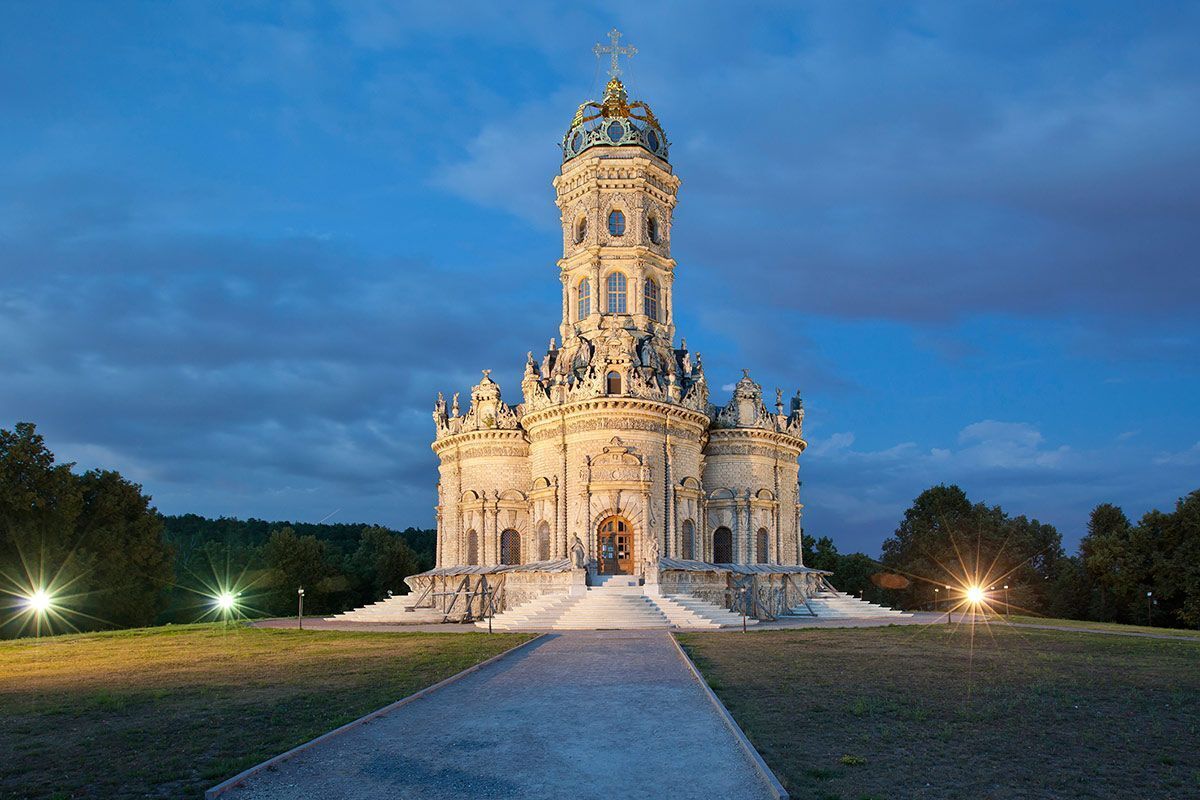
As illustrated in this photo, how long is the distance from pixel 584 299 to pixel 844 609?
23242 mm

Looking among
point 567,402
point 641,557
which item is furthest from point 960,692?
point 567,402

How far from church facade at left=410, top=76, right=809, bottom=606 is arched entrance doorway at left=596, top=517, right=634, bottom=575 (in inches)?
2.8

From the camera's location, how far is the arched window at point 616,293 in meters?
56.2

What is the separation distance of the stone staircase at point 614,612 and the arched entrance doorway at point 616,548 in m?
2.94

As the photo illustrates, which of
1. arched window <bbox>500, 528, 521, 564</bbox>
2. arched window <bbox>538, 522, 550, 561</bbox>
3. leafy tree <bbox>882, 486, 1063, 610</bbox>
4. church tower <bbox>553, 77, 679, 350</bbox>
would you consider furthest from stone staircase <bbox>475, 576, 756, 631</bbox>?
leafy tree <bbox>882, 486, 1063, 610</bbox>

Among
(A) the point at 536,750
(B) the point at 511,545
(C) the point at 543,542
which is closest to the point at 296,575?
(B) the point at 511,545

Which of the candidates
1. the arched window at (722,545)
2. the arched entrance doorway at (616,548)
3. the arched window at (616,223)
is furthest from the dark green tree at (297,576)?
the arched window at (616,223)

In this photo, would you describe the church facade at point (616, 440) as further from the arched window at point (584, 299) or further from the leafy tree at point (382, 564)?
the leafy tree at point (382, 564)

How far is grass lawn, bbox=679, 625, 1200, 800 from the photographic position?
11.7 meters

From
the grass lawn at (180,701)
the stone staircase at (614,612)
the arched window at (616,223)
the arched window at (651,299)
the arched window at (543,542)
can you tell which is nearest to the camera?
the grass lawn at (180,701)

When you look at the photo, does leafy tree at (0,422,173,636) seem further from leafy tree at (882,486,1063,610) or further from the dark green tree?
leafy tree at (882,486,1063,610)

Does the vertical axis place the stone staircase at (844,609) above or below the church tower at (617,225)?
below

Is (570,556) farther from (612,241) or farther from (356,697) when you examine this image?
(356,697)

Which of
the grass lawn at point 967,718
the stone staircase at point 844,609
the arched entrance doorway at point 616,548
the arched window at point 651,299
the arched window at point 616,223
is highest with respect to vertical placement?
the arched window at point 616,223
